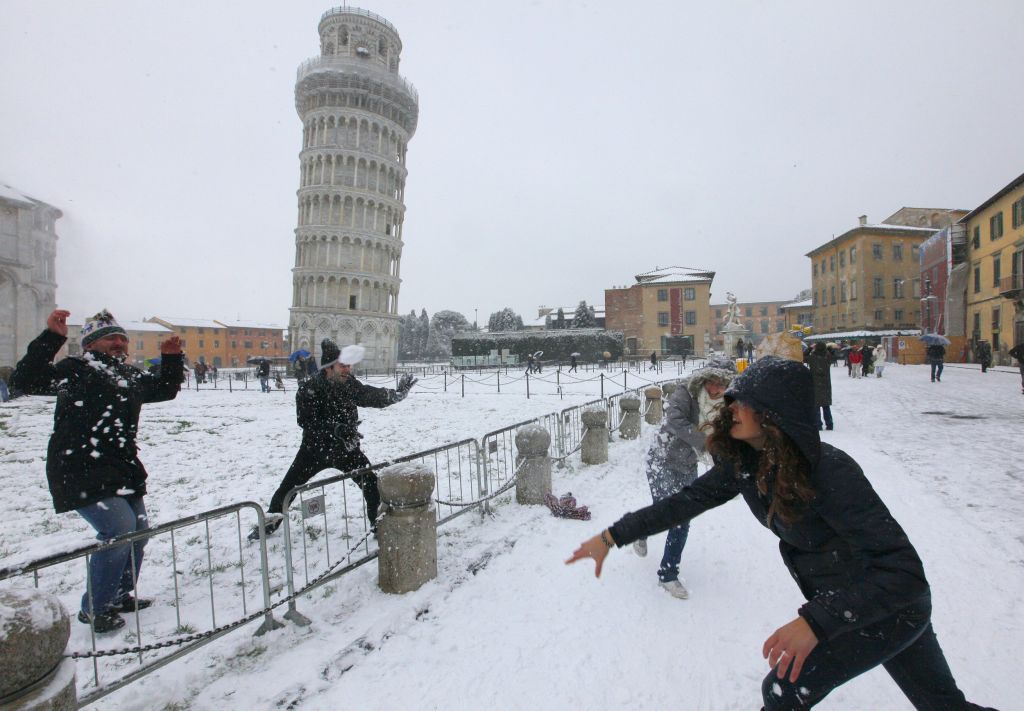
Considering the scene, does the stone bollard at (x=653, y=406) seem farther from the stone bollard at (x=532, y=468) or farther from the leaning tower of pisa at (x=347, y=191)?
the leaning tower of pisa at (x=347, y=191)

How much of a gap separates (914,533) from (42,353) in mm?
7481

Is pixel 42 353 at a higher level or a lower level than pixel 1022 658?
higher

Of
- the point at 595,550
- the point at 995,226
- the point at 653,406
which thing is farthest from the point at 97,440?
the point at 995,226

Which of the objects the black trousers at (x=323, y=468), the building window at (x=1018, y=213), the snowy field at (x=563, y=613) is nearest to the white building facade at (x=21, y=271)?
the snowy field at (x=563, y=613)

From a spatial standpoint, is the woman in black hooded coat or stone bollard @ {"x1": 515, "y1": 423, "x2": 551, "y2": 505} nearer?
the woman in black hooded coat

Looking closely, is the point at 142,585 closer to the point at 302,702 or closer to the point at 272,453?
the point at 302,702

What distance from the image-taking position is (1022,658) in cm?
291

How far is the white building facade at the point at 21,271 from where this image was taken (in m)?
34.8

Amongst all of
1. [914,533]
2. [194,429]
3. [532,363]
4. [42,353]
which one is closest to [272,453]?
[194,429]

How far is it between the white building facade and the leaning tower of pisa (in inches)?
768

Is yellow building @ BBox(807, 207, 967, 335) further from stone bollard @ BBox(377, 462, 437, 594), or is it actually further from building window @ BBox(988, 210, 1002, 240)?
stone bollard @ BBox(377, 462, 437, 594)

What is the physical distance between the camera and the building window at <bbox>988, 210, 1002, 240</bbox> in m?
32.3

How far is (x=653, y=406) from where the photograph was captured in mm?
12414

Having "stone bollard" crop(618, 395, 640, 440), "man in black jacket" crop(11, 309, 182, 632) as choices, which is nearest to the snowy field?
"man in black jacket" crop(11, 309, 182, 632)
